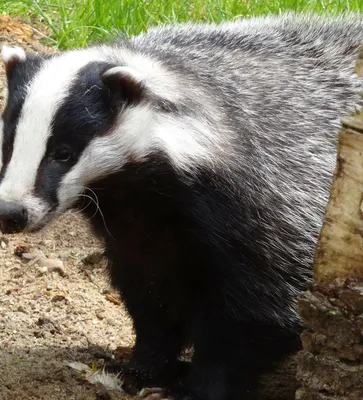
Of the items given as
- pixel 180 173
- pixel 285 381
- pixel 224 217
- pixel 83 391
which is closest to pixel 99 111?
pixel 180 173

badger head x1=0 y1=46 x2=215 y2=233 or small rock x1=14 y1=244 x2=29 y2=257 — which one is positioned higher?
badger head x1=0 y1=46 x2=215 y2=233

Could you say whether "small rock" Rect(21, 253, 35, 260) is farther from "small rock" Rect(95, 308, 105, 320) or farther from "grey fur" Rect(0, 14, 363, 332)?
"grey fur" Rect(0, 14, 363, 332)

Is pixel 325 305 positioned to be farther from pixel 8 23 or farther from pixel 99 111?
pixel 8 23

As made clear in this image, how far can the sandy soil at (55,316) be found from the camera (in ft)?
12.9

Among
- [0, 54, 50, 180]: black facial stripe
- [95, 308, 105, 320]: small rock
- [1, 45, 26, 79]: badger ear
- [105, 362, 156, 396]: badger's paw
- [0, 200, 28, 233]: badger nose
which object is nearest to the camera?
[0, 200, 28, 233]: badger nose

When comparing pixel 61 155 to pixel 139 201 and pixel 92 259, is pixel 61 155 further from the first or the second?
pixel 92 259

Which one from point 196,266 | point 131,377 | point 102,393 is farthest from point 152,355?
point 196,266

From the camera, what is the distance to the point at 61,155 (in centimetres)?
340

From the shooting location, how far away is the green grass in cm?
617

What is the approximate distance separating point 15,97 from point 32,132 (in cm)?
24

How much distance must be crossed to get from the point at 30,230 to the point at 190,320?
2.65 feet

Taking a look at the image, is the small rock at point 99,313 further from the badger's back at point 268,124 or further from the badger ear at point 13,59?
the badger ear at point 13,59

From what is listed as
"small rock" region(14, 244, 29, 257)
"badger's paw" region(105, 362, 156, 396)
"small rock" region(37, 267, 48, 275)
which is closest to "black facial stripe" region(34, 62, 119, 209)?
"badger's paw" region(105, 362, 156, 396)

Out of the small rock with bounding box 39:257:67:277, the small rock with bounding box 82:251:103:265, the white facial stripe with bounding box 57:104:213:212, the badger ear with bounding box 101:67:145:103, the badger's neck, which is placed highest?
the badger ear with bounding box 101:67:145:103
